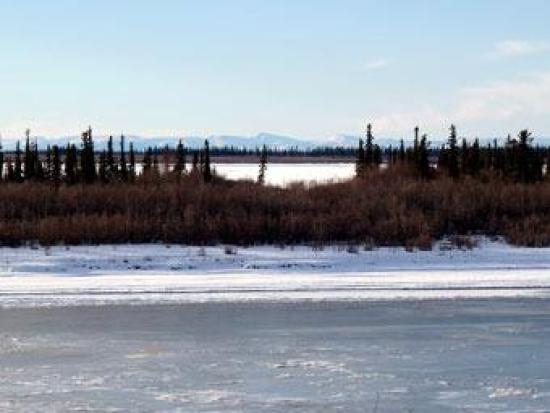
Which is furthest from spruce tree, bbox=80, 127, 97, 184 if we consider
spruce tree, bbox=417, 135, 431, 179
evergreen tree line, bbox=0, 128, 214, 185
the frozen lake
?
spruce tree, bbox=417, 135, 431, 179

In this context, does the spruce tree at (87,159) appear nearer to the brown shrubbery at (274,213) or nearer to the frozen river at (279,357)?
the brown shrubbery at (274,213)

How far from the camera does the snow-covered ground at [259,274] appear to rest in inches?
661

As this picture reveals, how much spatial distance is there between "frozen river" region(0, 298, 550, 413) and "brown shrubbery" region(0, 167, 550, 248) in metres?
9.10

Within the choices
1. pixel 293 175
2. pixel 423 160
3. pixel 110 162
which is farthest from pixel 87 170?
pixel 293 175

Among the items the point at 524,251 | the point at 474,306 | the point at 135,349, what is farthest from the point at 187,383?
the point at 524,251

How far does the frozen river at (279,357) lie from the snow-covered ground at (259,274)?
124 cm

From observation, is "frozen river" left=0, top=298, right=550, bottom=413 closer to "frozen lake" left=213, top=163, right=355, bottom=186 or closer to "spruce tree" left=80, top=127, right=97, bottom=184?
"frozen lake" left=213, top=163, right=355, bottom=186

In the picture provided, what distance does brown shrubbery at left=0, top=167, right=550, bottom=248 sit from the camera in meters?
24.6

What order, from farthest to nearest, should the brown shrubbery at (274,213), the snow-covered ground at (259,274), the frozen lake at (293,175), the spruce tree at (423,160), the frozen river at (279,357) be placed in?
the frozen lake at (293,175), the spruce tree at (423,160), the brown shrubbery at (274,213), the snow-covered ground at (259,274), the frozen river at (279,357)

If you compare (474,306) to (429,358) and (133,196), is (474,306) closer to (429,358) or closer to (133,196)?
(429,358)

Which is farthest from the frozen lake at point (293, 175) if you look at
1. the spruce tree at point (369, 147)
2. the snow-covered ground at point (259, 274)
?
the snow-covered ground at point (259, 274)

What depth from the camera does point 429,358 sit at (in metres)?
11.3

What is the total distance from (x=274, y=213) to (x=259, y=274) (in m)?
6.77

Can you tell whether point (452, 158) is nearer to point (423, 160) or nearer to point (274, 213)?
point (423, 160)
